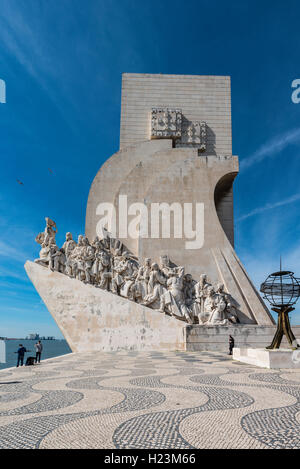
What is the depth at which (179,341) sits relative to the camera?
Answer: 9.16m

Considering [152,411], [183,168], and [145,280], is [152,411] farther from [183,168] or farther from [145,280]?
[183,168]

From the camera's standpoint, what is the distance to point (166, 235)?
1217cm

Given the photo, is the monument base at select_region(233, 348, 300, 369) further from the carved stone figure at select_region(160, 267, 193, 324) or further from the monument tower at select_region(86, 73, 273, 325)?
the monument tower at select_region(86, 73, 273, 325)

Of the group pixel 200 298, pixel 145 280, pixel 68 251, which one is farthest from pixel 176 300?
pixel 68 251

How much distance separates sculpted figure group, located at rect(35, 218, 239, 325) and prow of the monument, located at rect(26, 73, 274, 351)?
0.11 ft

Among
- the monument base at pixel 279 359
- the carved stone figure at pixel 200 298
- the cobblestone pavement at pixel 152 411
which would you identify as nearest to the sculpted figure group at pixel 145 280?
the carved stone figure at pixel 200 298

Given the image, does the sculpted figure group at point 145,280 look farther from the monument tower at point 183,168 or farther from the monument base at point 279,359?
the monument base at point 279,359

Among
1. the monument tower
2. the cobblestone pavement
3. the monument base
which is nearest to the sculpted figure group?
the monument tower

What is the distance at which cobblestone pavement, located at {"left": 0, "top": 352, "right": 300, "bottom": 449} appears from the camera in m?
2.00

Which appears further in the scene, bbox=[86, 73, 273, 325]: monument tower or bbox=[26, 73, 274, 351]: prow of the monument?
bbox=[86, 73, 273, 325]: monument tower

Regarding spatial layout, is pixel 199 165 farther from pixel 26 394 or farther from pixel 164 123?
pixel 26 394

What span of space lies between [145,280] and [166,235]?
2329mm

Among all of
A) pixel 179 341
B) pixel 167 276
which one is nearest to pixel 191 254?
pixel 167 276

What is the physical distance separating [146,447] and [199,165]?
11.8 metres
